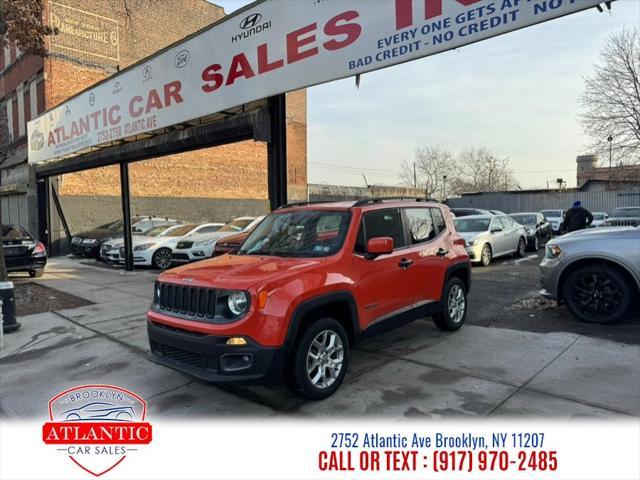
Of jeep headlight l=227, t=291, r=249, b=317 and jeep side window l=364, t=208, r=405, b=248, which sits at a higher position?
jeep side window l=364, t=208, r=405, b=248

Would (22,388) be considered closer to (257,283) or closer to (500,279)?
(257,283)

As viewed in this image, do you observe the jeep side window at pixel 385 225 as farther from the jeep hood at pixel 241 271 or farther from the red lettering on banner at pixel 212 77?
the red lettering on banner at pixel 212 77

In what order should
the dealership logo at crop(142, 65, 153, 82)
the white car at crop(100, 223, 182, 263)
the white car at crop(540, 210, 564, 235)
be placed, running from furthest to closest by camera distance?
the white car at crop(540, 210, 564, 235)
the white car at crop(100, 223, 182, 263)
the dealership logo at crop(142, 65, 153, 82)

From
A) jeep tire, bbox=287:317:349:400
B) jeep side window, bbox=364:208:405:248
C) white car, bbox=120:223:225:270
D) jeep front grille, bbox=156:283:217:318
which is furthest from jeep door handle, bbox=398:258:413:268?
white car, bbox=120:223:225:270

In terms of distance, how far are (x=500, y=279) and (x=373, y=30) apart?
630 cm

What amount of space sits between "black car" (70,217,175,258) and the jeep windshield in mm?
12583

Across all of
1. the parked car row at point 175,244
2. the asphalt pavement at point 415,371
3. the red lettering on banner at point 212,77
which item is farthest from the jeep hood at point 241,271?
the parked car row at point 175,244

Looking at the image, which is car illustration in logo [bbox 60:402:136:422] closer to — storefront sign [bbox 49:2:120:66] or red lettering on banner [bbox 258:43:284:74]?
red lettering on banner [bbox 258:43:284:74]

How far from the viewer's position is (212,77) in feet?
28.2

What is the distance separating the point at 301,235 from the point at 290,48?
12.1 ft

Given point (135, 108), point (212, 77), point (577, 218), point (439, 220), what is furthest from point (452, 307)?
point (135, 108)

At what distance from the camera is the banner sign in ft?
17.5

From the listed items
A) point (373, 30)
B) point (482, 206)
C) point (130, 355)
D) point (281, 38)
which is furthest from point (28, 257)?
point (482, 206)

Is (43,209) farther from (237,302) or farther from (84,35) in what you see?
(237,302)
